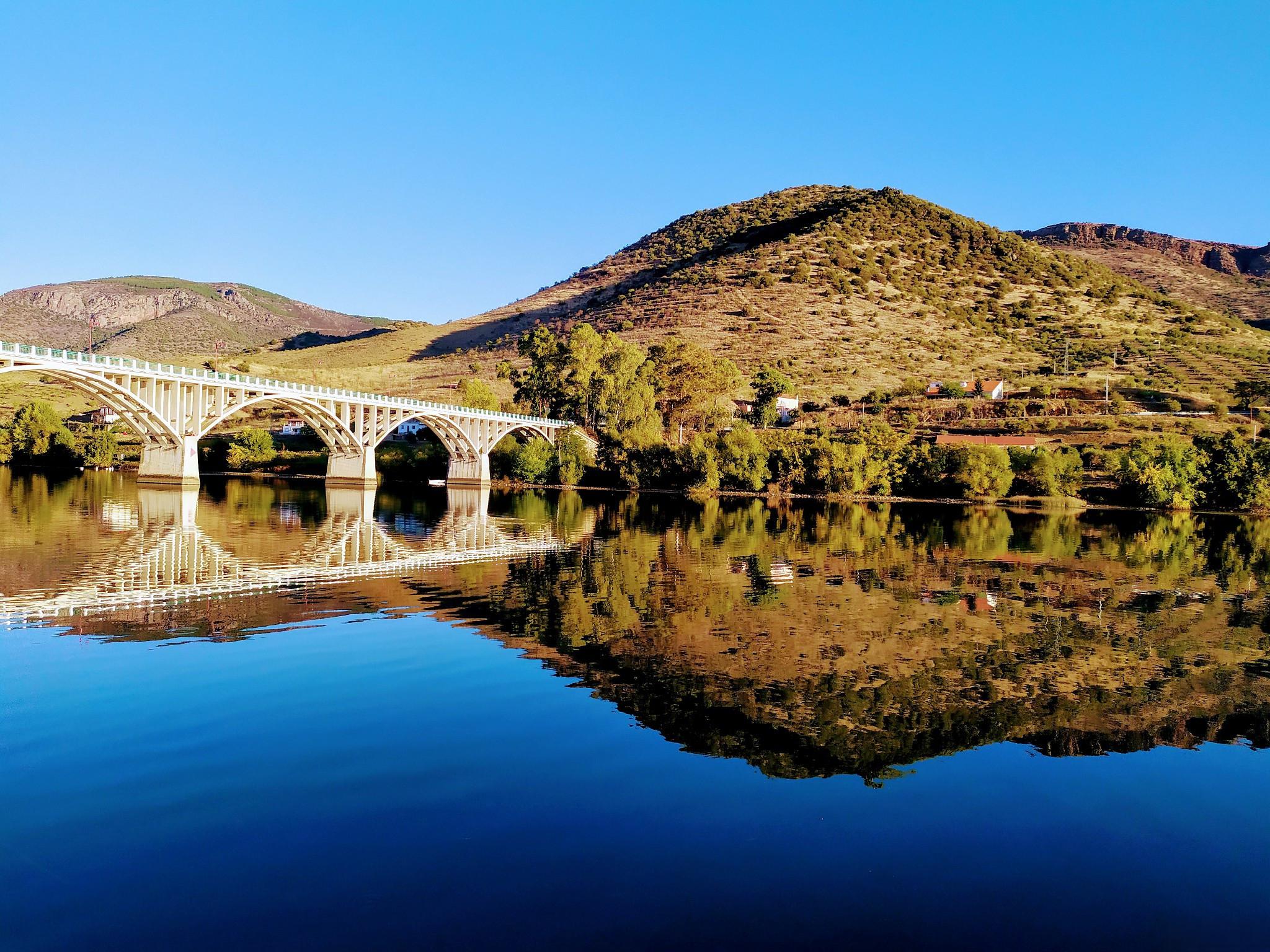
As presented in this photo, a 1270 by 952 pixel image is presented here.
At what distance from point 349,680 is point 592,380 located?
222ft

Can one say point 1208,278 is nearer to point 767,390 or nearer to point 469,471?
point 767,390

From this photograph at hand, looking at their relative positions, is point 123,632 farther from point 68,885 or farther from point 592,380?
point 592,380

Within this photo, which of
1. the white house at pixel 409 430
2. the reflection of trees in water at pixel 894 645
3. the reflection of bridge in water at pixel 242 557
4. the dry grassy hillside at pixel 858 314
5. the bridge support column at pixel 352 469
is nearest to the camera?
the reflection of trees in water at pixel 894 645

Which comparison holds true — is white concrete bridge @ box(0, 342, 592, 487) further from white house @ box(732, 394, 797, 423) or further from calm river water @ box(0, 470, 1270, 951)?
calm river water @ box(0, 470, 1270, 951)

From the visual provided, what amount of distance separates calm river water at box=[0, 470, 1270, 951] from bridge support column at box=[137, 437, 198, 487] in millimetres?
37956

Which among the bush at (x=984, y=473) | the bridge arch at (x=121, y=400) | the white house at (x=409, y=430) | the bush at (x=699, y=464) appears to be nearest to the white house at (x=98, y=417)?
the white house at (x=409, y=430)

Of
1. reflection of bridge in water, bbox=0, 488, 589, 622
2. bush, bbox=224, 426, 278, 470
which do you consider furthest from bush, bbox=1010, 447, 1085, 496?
bush, bbox=224, 426, 278, 470

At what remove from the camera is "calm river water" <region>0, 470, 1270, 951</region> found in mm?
6555

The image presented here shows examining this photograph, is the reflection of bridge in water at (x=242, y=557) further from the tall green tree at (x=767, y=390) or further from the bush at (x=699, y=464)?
the tall green tree at (x=767, y=390)

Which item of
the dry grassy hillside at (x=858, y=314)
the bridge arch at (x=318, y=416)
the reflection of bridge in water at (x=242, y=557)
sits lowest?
the reflection of bridge in water at (x=242, y=557)

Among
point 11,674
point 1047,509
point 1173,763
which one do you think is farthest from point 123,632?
Answer: point 1047,509

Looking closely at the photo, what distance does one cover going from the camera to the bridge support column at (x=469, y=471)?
76.4 meters

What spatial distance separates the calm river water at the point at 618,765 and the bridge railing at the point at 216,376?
31.5m

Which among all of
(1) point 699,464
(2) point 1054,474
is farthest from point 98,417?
(2) point 1054,474
